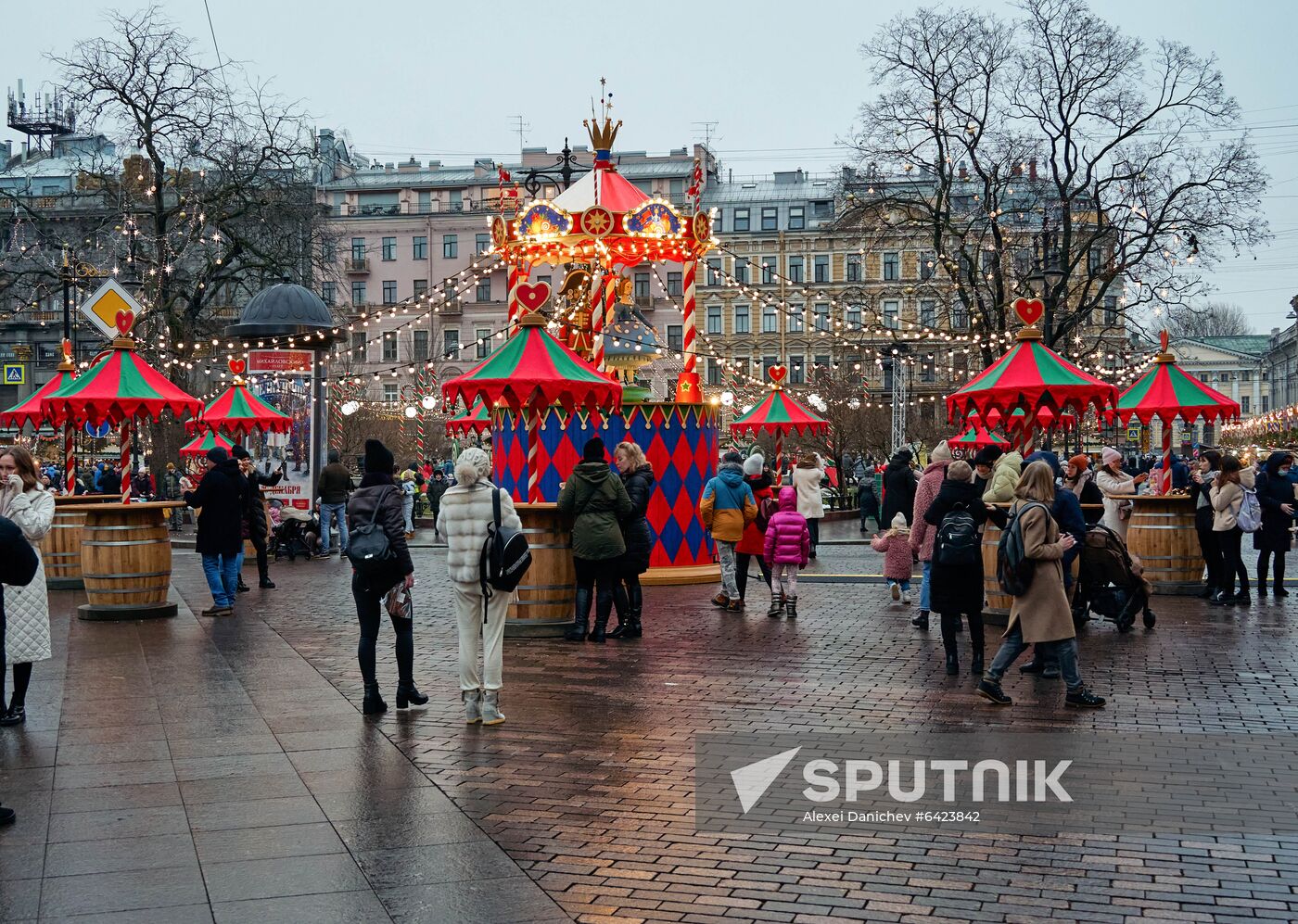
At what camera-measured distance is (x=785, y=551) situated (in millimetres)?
14938

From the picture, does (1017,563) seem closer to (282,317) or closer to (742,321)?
(282,317)

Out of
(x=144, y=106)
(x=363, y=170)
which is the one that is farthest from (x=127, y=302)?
(x=363, y=170)

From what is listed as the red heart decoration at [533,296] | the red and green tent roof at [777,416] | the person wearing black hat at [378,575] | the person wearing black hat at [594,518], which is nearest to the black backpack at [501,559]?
the person wearing black hat at [378,575]

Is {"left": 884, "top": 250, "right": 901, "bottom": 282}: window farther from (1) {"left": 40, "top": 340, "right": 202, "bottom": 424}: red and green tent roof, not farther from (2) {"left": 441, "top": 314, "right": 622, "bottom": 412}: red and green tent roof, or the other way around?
(2) {"left": 441, "top": 314, "right": 622, "bottom": 412}: red and green tent roof

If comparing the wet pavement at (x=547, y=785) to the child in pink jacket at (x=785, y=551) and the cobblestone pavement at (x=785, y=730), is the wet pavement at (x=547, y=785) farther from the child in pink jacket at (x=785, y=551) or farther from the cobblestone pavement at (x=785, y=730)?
the child in pink jacket at (x=785, y=551)

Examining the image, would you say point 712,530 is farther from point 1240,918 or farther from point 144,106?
A: point 144,106

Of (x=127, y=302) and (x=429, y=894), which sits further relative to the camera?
(x=127, y=302)

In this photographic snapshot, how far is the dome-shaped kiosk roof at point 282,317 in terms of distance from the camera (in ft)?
81.8

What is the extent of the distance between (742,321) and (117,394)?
66.0m

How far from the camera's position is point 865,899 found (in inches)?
223

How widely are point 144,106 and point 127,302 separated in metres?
20.9

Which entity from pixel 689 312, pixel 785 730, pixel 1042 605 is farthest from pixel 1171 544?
pixel 785 730

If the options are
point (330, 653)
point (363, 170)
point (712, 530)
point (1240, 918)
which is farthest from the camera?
point (363, 170)

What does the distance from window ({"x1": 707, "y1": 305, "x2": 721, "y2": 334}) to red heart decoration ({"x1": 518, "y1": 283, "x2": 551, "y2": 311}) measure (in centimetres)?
6855
